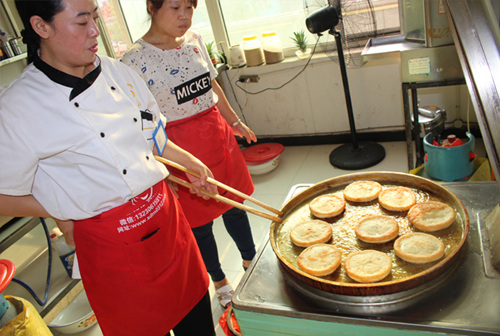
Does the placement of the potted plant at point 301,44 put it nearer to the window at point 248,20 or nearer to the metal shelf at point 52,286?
the window at point 248,20

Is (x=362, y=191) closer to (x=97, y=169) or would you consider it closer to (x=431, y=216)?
(x=431, y=216)

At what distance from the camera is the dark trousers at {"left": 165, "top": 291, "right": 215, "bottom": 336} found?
162cm

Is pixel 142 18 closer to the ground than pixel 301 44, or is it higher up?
higher up

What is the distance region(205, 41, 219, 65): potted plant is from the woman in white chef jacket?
8.48 feet

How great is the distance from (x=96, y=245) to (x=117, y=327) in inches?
13.6

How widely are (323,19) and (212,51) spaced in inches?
63.6

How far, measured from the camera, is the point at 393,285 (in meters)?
1.01

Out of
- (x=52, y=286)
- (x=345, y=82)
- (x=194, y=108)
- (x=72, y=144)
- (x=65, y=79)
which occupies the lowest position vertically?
(x=52, y=286)

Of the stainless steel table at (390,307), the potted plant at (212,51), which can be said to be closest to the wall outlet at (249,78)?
the potted plant at (212,51)

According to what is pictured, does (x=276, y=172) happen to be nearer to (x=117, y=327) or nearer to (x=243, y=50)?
(x=243, y=50)

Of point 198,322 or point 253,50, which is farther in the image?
point 253,50

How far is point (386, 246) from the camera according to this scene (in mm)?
1257

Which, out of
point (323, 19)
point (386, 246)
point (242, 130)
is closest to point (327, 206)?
point (386, 246)

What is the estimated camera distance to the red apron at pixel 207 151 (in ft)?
6.55
